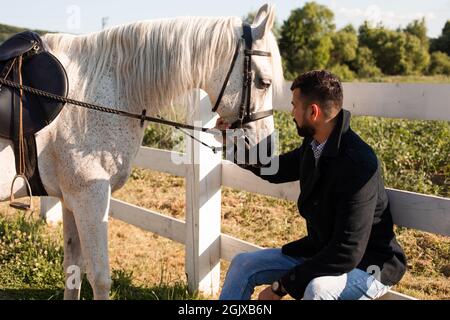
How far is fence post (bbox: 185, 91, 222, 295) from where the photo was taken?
3582mm

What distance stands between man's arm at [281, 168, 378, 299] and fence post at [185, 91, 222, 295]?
5.01 feet

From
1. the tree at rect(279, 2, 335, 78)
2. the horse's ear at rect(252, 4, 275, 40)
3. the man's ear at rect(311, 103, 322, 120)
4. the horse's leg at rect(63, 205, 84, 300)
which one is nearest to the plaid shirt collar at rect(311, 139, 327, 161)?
the man's ear at rect(311, 103, 322, 120)

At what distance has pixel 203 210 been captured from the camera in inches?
144

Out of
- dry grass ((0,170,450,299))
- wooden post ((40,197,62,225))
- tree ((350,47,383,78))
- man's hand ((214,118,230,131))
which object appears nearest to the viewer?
man's hand ((214,118,230,131))

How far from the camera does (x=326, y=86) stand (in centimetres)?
226

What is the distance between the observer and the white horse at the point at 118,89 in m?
2.65

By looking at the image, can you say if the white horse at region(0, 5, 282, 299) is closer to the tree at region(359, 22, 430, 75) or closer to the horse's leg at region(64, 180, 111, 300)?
the horse's leg at region(64, 180, 111, 300)

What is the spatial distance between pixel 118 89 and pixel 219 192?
1.32 metres

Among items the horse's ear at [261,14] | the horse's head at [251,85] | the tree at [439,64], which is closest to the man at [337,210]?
the horse's head at [251,85]

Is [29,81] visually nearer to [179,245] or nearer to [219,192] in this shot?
[219,192]

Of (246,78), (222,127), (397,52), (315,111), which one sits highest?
(246,78)

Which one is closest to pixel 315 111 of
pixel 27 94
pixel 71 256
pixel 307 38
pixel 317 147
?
pixel 317 147

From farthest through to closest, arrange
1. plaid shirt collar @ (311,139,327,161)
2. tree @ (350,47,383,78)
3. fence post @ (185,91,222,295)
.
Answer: tree @ (350,47,383,78) → fence post @ (185,91,222,295) → plaid shirt collar @ (311,139,327,161)

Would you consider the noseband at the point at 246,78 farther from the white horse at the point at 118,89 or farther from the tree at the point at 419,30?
the tree at the point at 419,30
